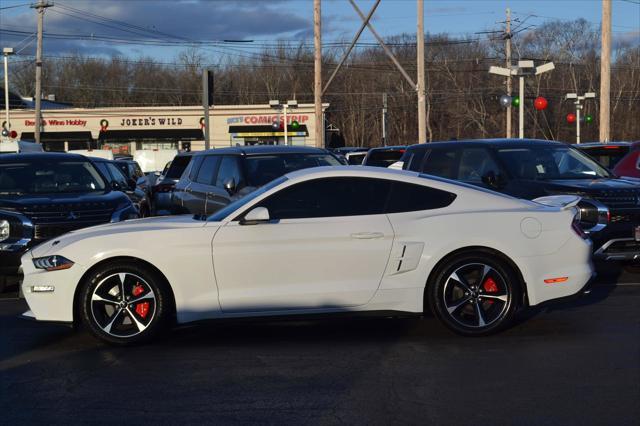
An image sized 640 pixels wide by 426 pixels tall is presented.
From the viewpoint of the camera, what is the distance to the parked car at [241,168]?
12867 millimetres

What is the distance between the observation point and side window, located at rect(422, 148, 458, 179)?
12.8 meters

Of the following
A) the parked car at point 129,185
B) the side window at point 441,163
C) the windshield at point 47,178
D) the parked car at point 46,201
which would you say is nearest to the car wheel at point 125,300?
the parked car at point 46,201

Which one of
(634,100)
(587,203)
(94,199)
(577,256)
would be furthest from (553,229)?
(634,100)

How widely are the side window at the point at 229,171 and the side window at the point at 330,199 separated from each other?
4946mm

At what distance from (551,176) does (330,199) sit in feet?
16.1

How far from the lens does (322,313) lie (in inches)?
300

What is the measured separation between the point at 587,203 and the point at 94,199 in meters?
6.15

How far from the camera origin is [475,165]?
12391mm

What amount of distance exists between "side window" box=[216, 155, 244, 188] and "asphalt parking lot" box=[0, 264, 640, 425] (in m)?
4.64

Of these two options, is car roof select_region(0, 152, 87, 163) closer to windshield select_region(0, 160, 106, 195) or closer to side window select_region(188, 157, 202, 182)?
windshield select_region(0, 160, 106, 195)

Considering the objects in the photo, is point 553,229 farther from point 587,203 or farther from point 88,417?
point 88,417

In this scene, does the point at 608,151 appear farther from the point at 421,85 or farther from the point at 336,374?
the point at 421,85

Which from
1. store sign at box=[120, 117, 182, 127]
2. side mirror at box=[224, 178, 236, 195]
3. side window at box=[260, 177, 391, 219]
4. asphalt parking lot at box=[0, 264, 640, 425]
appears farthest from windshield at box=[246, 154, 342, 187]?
store sign at box=[120, 117, 182, 127]

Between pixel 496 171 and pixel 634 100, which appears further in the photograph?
pixel 634 100
